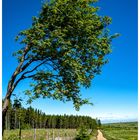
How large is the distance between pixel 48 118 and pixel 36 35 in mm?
107778

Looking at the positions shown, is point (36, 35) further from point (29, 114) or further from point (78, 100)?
point (29, 114)

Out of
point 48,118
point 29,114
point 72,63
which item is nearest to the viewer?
point 72,63

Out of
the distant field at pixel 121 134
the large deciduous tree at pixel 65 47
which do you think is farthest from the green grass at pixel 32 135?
the distant field at pixel 121 134

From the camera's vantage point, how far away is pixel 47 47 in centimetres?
1512

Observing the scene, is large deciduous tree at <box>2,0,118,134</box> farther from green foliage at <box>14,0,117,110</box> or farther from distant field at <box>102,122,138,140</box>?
distant field at <box>102,122,138,140</box>

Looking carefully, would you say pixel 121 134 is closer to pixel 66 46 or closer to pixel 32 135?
pixel 32 135

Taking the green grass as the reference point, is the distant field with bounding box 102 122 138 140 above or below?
below

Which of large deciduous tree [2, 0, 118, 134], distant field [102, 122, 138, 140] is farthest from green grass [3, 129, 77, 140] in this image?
distant field [102, 122, 138, 140]

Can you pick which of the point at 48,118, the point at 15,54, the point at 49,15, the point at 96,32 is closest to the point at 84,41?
the point at 96,32

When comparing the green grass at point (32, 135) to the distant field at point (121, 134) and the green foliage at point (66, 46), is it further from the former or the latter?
the distant field at point (121, 134)

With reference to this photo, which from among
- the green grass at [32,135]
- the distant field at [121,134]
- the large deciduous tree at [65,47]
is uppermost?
the large deciduous tree at [65,47]

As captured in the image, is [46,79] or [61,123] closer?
[46,79]

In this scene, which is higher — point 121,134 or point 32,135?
point 32,135

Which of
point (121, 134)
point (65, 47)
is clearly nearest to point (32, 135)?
point (65, 47)
